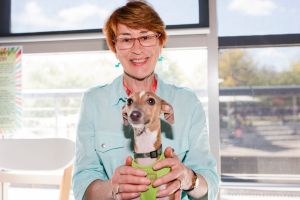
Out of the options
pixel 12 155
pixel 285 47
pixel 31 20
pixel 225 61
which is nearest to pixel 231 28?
pixel 225 61

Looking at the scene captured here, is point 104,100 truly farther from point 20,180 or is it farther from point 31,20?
point 31,20

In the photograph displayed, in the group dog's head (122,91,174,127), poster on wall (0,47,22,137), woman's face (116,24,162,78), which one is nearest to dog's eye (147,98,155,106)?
dog's head (122,91,174,127)

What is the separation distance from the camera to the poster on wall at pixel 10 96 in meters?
1.97

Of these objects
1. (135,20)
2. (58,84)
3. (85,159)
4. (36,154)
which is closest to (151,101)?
(135,20)

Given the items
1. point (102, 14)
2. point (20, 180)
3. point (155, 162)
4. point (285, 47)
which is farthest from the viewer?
point (102, 14)

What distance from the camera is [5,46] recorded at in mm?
2004

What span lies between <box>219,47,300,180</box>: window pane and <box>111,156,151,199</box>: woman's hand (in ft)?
3.89

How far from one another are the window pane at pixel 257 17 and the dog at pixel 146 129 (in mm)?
1194

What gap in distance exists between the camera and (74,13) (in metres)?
2.00

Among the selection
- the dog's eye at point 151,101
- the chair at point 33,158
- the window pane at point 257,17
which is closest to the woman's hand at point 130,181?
the dog's eye at point 151,101

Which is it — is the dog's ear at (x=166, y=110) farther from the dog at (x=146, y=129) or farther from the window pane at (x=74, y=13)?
the window pane at (x=74, y=13)

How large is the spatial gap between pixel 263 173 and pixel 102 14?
1226mm

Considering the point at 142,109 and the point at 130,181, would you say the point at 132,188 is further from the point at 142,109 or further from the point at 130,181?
the point at 142,109

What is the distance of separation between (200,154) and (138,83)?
0.30 metres
